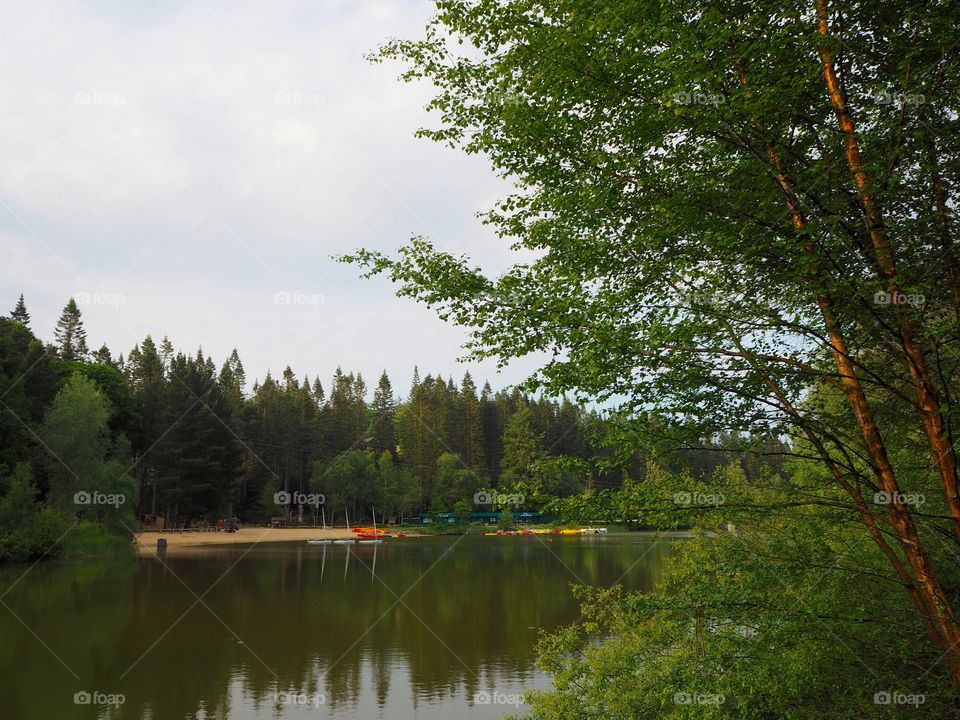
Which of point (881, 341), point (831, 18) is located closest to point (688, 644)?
point (881, 341)

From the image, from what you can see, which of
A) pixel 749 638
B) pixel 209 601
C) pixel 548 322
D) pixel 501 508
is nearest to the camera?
pixel 548 322

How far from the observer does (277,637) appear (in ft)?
87.6

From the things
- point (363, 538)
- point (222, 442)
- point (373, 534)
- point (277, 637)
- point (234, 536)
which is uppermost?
point (222, 442)

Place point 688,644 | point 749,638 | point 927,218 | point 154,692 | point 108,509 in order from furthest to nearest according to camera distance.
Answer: point 108,509 → point 154,692 → point 688,644 → point 749,638 → point 927,218

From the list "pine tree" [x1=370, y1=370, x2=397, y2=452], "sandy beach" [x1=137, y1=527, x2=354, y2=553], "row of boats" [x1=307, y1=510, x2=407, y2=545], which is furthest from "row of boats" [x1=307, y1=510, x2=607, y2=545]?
"pine tree" [x1=370, y1=370, x2=397, y2=452]

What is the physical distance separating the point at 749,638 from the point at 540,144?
5.63 meters

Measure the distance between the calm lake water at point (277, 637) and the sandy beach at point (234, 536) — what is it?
54.7ft

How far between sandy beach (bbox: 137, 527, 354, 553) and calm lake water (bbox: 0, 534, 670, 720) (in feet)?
54.7

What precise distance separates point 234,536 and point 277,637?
5624 cm

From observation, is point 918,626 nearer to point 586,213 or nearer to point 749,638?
point 749,638

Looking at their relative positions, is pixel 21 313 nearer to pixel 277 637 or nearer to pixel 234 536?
pixel 234 536

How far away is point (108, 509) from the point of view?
55125 mm

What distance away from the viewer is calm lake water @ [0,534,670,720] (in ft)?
61.6

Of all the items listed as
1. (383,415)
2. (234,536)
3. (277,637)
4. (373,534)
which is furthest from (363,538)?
(277,637)
